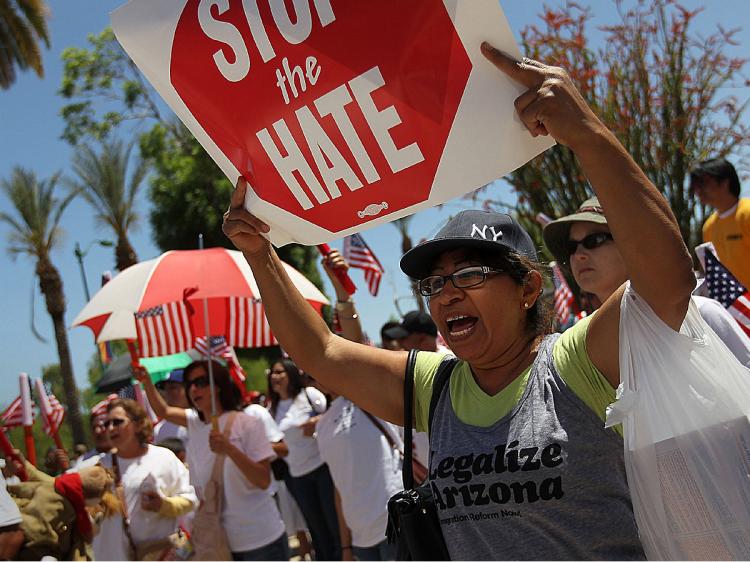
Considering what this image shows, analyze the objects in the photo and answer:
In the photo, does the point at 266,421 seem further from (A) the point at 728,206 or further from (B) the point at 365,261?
(A) the point at 728,206

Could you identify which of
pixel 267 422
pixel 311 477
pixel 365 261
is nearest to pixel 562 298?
pixel 365 261

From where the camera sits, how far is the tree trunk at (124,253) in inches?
893

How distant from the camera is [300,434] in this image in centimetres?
680

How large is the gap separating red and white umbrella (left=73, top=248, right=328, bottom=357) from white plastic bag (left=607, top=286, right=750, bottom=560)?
3473 millimetres

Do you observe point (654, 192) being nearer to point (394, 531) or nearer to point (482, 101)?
point (482, 101)

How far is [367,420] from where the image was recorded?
511cm

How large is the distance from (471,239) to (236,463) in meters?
3.48

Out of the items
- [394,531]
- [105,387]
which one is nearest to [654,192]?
[394,531]

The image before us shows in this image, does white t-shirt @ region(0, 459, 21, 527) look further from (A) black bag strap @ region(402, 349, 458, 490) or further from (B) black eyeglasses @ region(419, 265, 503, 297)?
(B) black eyeglasses @ region(419, 265, 503, 297)

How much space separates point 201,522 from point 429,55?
4.11 meters

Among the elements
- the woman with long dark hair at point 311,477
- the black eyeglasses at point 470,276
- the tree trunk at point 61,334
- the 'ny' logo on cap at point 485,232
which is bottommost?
the woman with long dark hair at point 311,477

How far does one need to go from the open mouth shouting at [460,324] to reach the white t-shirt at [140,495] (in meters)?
3.35

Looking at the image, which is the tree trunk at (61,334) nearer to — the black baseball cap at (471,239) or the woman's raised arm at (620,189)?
the black baseball cap at (471,239)

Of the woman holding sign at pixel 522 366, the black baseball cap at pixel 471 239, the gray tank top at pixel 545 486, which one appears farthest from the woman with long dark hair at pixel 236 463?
the gray tank top at pixel 545 486
